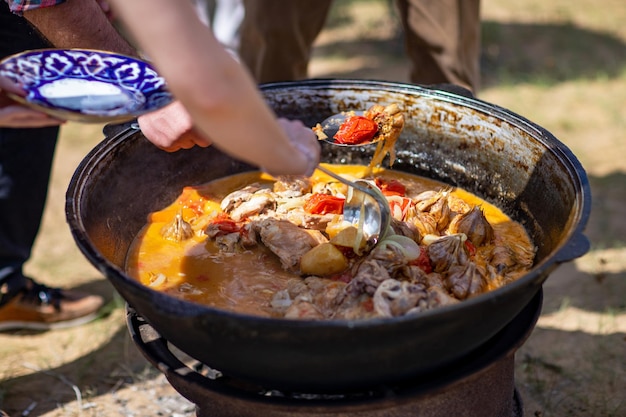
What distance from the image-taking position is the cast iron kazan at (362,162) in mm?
1811

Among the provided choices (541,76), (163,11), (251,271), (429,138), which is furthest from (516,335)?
(541,76)

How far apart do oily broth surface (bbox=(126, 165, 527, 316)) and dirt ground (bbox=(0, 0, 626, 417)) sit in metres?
1.02

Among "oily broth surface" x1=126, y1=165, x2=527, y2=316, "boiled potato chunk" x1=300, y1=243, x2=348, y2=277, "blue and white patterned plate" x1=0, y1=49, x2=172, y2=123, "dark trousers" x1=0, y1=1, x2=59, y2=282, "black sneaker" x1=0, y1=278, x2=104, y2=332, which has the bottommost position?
"black sneaker" x1=0, y1=278, x2=104, y2=332

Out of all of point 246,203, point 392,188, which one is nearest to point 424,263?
point 392,188

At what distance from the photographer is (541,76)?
23.0 ft

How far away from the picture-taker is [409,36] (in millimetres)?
4840

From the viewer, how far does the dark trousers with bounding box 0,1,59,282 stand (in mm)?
3822

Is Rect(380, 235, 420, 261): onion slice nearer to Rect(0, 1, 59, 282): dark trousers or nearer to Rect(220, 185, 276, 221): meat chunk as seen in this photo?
Rect(220, 185, 276, 221): meat chunk

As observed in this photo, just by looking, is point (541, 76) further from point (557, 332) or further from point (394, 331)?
point (394, 331)

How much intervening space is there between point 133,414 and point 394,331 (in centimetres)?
210

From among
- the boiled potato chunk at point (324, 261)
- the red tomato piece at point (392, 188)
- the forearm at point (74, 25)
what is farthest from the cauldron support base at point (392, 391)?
the forearm at point (74, 25)

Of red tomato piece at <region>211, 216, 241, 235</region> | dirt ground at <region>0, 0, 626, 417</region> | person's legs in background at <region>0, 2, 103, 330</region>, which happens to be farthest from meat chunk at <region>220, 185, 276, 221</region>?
person's legs in background at <region>0, 2, 103, 330</region>

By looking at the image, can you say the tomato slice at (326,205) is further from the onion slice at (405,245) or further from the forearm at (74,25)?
the forearm at (74,25)

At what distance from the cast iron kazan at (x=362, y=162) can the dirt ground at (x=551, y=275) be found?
3.66 feet
